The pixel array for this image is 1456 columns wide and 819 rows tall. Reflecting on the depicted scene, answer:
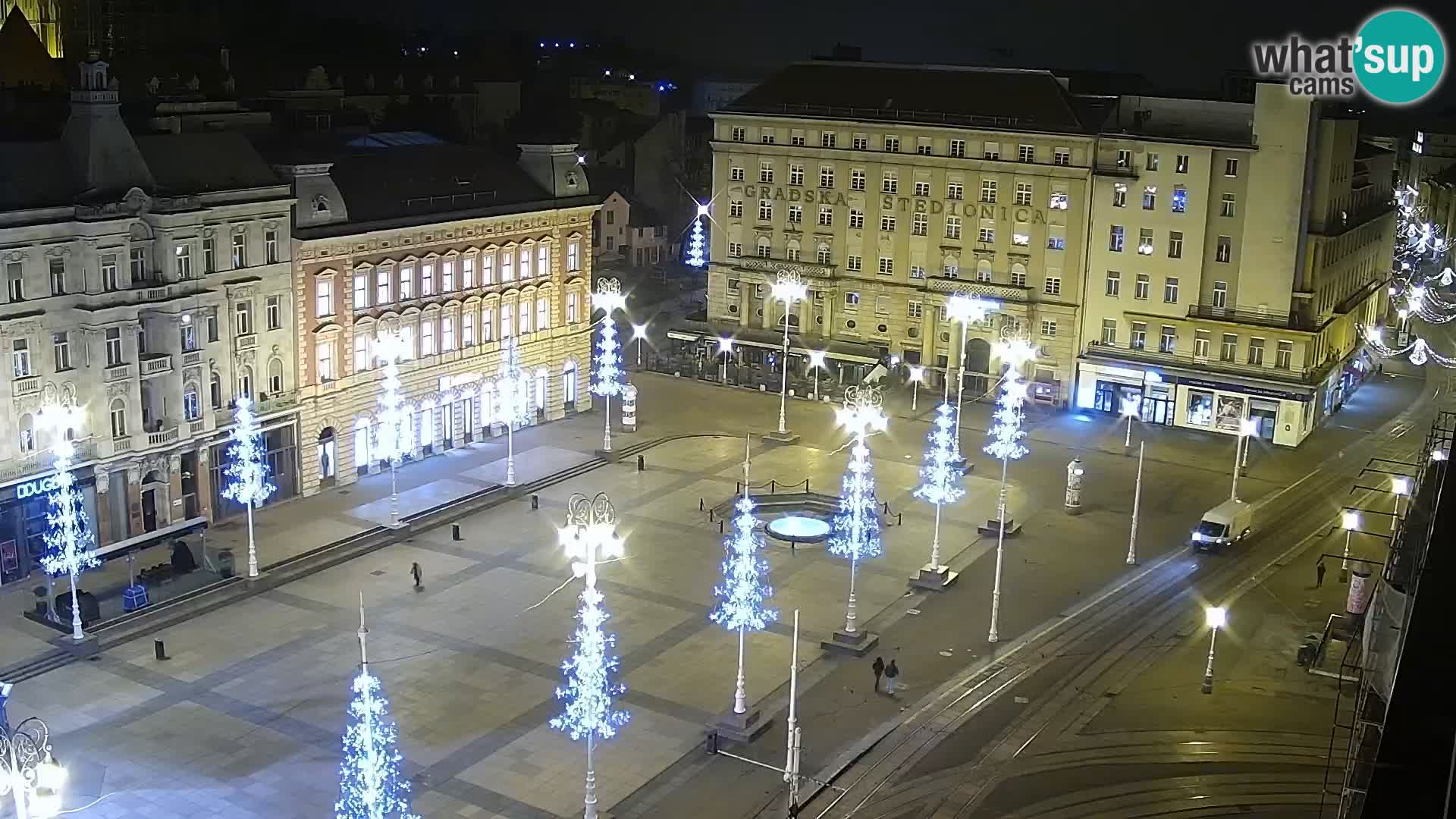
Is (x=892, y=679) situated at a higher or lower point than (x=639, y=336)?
lower

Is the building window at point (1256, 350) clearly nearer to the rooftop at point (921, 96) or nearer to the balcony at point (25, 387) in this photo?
the rooftop at point (921, 96)

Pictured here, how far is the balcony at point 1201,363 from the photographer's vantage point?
8156 centimetres

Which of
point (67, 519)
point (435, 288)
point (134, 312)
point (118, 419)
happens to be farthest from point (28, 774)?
point (435, 288)

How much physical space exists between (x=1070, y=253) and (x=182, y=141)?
171 ft

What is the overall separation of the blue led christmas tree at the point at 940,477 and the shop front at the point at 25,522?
34.3 m

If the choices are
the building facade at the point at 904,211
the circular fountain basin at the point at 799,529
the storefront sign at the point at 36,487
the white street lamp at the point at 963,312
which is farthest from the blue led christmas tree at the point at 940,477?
the storefront sign at the point at 36,487

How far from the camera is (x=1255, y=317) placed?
8306 cm

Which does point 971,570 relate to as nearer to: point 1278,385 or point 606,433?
point 606,433

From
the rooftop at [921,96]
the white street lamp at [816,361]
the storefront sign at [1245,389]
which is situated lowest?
Result: the white street lamp at [816,361]

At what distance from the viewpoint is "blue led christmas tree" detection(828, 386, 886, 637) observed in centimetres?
5322

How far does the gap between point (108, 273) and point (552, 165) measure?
2898 cm

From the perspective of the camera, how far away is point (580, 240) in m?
82.8

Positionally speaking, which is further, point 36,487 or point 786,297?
point 786,297

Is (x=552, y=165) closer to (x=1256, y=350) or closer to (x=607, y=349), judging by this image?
(x=607, y=349)
